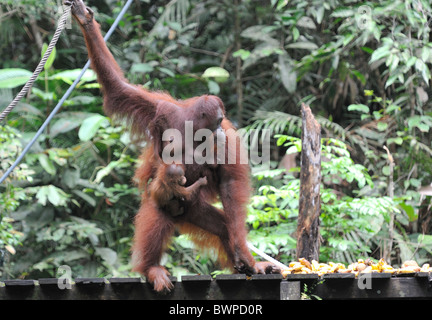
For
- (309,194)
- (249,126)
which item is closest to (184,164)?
(309,194)

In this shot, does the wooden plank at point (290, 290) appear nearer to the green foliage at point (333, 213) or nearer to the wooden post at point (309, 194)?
the wooden post at point (309, 194)

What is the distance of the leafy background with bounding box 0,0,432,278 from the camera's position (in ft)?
16.6

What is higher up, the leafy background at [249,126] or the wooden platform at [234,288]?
the leafy background at [249,126]

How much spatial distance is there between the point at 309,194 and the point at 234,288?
4.12 feet

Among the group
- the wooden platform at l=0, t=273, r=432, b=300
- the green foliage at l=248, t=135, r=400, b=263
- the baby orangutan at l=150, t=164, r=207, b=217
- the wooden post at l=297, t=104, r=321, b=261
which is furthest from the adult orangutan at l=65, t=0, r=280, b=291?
the green foliage at l=248, t=135, r=400, b=263

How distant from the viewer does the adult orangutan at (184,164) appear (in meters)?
3.35

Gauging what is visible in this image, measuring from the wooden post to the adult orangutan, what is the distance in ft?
2.35

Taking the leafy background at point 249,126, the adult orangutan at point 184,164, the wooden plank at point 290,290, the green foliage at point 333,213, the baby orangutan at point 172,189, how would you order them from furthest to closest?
the leafy background at point 249,126
the green foliage at point 333,213
the adult orangutan at point 184,164
the baby orangutan at point 172,189
the wooden plank at point 290,290

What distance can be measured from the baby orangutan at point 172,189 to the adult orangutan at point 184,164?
42 mm

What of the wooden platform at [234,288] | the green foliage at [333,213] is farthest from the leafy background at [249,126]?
the wooden platform at [234,288]

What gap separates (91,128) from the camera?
5.53m

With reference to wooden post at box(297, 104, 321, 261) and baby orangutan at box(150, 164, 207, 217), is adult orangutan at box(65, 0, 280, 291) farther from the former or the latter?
wooden post at box(297, 104, 321, 261)

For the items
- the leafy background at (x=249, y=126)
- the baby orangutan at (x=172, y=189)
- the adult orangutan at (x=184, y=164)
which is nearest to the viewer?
the baby orangutan at (x=172, y=189)
